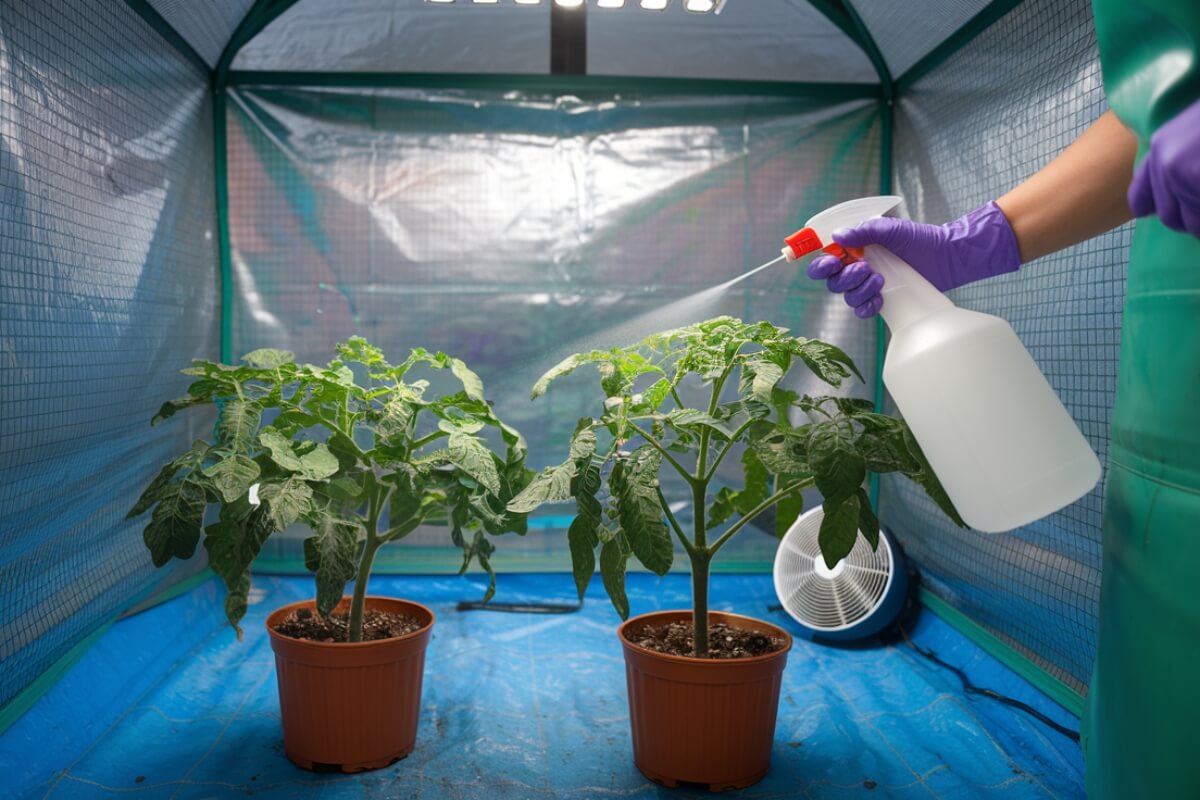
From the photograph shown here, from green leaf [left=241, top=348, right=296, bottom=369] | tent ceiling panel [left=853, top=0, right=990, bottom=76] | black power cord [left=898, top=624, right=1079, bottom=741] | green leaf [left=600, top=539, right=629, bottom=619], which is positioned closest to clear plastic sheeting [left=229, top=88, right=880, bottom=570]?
tent ceiling panel [left=853, top=0, right=990, bottom=76]

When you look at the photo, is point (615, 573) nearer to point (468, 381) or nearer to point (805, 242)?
point (468, 381)

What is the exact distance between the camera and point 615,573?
4.88 feet

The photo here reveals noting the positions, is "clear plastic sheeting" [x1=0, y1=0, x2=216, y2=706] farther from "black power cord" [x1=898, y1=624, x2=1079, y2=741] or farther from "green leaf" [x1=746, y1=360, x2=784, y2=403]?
"black power cord" [x1=898, y1=624, x2=1079, y2=741]

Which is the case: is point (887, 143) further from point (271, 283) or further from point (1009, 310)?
point (271, 283)

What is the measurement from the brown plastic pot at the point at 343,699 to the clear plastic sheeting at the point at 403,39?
189 cm

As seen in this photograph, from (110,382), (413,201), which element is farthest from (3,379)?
(413,201)

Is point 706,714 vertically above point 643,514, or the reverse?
point 643,514

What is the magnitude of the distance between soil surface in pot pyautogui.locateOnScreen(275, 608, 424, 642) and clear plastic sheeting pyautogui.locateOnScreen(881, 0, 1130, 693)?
1.39m

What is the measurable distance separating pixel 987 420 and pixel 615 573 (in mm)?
669

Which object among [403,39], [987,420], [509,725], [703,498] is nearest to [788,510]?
[703,498]

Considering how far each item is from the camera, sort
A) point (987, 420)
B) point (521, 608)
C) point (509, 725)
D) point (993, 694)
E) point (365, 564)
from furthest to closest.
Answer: point (521, 608) < point (993, 694) < point (509, 725) < point (365, 564) < point (987, 420)

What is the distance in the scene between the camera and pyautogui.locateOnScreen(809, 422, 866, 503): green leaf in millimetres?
1315

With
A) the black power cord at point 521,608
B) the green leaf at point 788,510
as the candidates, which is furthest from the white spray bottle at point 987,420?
the black power cord at point 521,608

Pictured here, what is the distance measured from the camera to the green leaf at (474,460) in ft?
5.02
